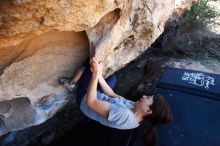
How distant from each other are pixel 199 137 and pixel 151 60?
1.48m

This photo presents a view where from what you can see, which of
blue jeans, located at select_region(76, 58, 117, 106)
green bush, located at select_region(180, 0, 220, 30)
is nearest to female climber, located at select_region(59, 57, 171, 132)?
blue jeans, located at select_region(76, 58, 117, 106)

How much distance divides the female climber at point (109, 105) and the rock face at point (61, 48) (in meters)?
0.09

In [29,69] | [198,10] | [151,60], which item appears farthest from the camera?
[198,10]

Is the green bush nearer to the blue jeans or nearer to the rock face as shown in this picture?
the rock face

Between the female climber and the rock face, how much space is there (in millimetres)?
93

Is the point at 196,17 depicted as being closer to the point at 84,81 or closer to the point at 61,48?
the point at 84,81

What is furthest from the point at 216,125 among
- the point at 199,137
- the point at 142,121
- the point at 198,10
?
the point at 198,10

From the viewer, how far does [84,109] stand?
270 cm

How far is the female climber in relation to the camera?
2482 mm

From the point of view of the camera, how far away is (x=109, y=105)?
8.15 ft

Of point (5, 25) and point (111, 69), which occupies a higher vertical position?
point (5, 25)

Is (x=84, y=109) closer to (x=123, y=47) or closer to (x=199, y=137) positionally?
(x=123, y=47)

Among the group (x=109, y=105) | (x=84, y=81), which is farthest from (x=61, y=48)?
(x=109, y=105)

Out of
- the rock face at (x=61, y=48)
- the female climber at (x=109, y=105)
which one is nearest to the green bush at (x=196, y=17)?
the rock face at (x=61, y=48)
